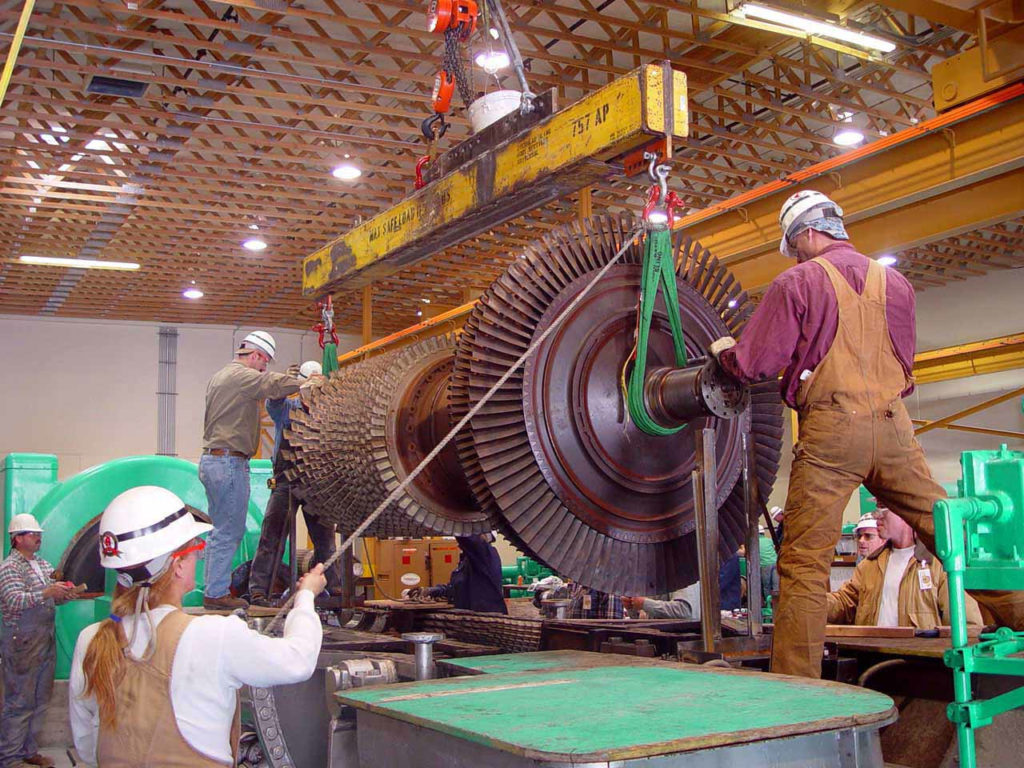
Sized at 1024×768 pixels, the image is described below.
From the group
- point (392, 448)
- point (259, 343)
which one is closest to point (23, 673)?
point (259, 343)

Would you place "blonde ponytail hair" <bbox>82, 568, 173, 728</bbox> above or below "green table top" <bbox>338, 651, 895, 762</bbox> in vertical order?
above

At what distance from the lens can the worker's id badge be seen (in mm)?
4078

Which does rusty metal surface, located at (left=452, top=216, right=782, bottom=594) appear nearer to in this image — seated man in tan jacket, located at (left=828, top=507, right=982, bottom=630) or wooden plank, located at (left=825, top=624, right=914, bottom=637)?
wooden plank, located at (left=825, top=624, right=914, bottom=637)

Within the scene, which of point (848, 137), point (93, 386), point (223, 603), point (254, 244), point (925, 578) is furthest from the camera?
point (93, 386)

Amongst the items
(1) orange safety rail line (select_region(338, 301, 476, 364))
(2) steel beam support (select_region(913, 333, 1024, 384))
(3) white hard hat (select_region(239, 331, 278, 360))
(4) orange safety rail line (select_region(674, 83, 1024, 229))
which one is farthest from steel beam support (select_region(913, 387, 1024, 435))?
(3) white hard hat (select_region(239, 331, 278, 360))

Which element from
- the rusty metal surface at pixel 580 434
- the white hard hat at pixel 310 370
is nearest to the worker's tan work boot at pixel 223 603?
the white hard hat at pixel 310 370

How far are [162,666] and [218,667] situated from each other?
4.6 inches

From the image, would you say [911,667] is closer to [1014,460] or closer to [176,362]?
[1014,460]

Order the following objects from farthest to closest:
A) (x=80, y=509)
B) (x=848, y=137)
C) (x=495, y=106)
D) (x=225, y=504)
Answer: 1. (x=848, y=137)
2. (x=80, y=509)
3. (x=225, y=504)
4. (x=495, y=106)

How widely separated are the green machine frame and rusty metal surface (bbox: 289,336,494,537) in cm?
218

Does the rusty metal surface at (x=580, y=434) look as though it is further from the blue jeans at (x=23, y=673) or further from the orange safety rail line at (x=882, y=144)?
the blue jeans at (x=23, y=673)

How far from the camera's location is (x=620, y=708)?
198 cm

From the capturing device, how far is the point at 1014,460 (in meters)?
2.25

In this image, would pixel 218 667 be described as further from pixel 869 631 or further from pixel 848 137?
pixel 848 137
